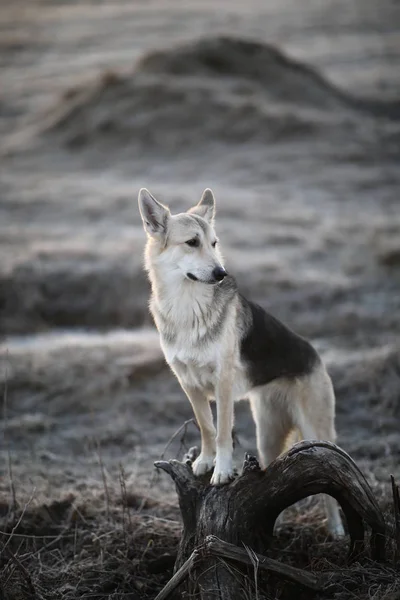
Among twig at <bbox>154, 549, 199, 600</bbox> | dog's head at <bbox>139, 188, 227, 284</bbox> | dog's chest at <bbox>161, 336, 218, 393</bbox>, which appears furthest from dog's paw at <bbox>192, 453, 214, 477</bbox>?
dog's head at <bbox>139, 188, 227, 284</bbox>

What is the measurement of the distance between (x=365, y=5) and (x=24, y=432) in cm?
4294

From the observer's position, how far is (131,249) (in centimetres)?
1753

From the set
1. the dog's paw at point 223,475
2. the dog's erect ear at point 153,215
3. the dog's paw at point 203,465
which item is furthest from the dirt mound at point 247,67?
the dog's paw at point 223,475

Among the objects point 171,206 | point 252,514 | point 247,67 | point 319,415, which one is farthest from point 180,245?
point 247,67

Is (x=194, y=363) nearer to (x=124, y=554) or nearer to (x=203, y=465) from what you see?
(x=203, y=465)

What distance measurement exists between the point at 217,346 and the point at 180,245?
827mm

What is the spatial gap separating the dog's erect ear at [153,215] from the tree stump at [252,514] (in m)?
1.80

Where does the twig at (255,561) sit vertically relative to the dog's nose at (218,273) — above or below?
below

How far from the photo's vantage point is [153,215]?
6113 millimetres

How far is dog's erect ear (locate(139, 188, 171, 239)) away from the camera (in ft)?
20.0

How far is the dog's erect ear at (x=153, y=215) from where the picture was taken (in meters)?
6.10

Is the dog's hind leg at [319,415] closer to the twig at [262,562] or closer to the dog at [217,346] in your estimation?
the dog at [217,346]

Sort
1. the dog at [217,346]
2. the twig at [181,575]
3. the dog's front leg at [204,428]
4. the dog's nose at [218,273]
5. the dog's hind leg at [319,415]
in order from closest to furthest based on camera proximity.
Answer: the twig at [181,575], the dog's nose at [218,273], the dog at [217,346], the dog's front leg at [204,428], the dog's hind leg at [319,415]

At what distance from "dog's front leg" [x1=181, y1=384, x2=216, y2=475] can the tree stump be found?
29 centimetres
